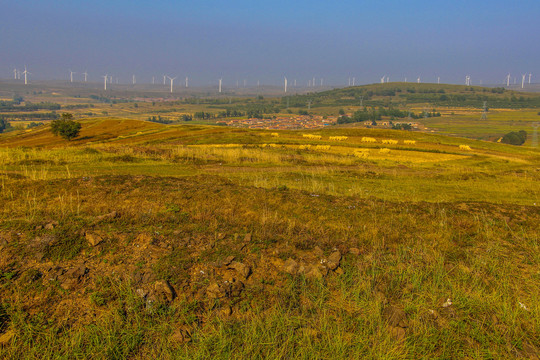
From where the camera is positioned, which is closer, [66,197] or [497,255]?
[497,255]

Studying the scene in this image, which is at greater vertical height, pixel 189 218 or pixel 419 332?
pixel 189 218

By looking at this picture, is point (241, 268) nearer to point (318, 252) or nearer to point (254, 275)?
point (254, 275)

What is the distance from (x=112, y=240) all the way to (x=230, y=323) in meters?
3.79

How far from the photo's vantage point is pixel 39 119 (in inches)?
6053

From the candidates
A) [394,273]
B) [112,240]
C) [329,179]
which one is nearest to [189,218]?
[112,240]

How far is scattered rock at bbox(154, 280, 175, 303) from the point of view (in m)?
6.47

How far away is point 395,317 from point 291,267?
2304mm

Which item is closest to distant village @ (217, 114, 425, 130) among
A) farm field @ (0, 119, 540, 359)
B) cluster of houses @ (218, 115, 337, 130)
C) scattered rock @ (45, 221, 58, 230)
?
cluster of houses @ (218, 115, 337, 130)

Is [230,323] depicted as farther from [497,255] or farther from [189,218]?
[497,255]

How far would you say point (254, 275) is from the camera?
291 inches

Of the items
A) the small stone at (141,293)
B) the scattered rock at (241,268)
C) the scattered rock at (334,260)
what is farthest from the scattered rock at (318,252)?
the small stone at (141,293)

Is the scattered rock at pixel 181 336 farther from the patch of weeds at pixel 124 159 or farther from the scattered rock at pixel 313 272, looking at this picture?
the patch of weeds at pixel 124 159

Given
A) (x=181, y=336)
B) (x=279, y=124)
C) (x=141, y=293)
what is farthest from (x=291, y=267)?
(x=279, y=124)

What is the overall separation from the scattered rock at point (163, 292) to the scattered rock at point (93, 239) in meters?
2.20
